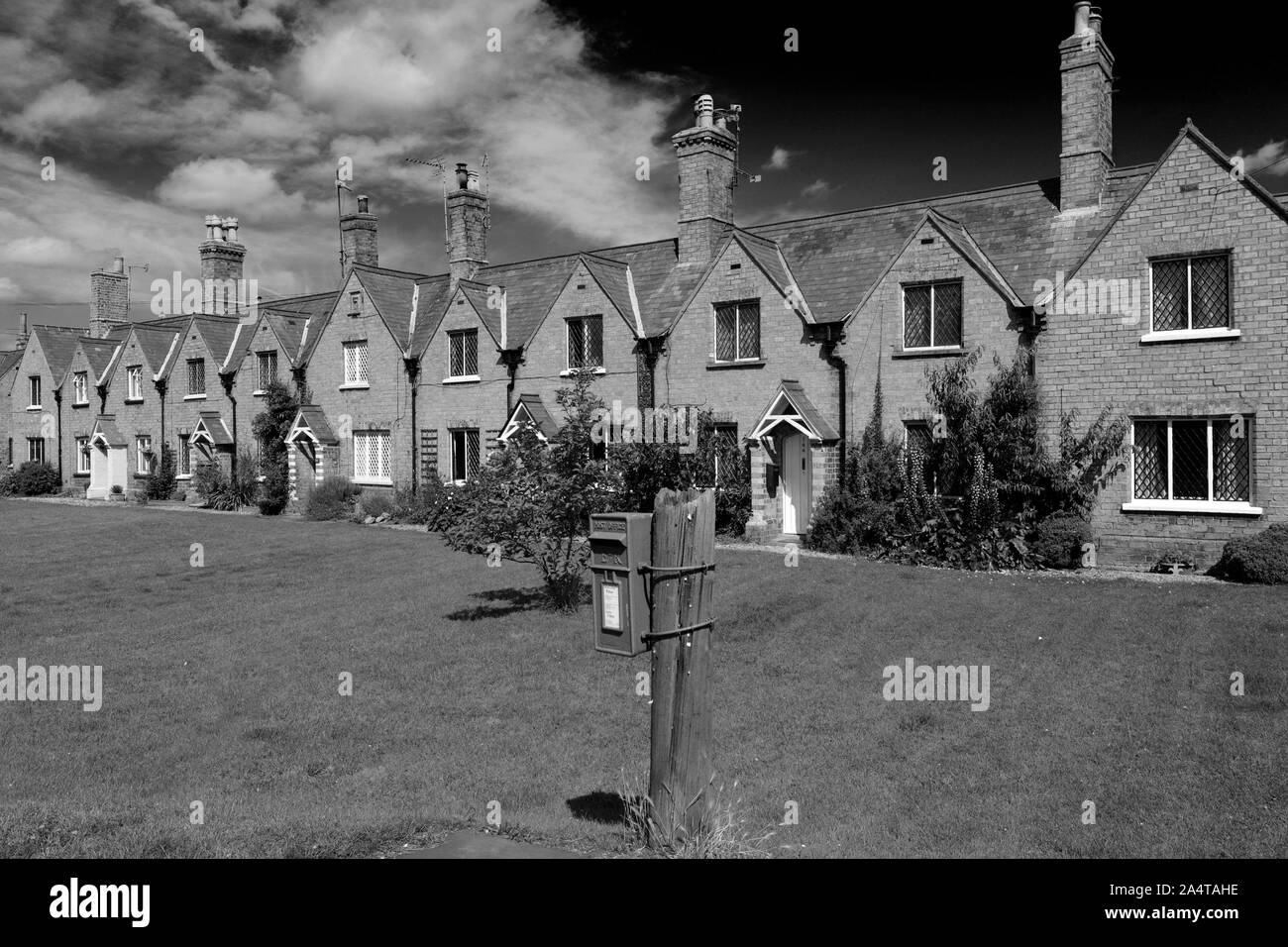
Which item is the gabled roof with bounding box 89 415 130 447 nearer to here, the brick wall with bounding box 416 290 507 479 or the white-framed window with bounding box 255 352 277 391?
the white-framed window with bounding box 255 352 277 391

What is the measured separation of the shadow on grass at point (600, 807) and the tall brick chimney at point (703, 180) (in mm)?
22905

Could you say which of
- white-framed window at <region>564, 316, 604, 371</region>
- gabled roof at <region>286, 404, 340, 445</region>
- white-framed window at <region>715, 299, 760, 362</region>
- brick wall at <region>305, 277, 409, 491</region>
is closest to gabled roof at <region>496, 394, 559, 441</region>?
white-framed window at <region>564, 316, 604, 371</region>

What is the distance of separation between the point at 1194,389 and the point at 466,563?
15351mm

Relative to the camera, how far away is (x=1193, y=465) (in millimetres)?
19719

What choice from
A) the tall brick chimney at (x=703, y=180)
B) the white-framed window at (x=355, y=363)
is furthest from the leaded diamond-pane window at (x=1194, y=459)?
the white-framed window at (x=355, y=363)

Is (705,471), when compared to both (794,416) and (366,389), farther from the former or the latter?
(366,389)

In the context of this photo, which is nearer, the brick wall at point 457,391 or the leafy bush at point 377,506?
the brick wall at point 457,391

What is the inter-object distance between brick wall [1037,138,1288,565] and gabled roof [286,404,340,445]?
80.1 feet

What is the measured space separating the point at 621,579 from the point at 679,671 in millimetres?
741

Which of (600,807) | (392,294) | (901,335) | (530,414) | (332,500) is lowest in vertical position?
(600,807)

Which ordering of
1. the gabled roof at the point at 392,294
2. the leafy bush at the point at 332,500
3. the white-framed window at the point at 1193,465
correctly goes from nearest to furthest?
the white-framed window at the point at 1193,465 → the leafy bush at the point at 332,500 → the gabled roof at the point at 392,294

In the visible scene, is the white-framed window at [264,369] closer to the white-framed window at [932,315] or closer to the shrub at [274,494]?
the shrub at [274,494]

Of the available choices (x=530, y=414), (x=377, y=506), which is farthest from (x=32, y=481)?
(x=530, y=414)

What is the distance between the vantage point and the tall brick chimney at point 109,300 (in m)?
54.3
